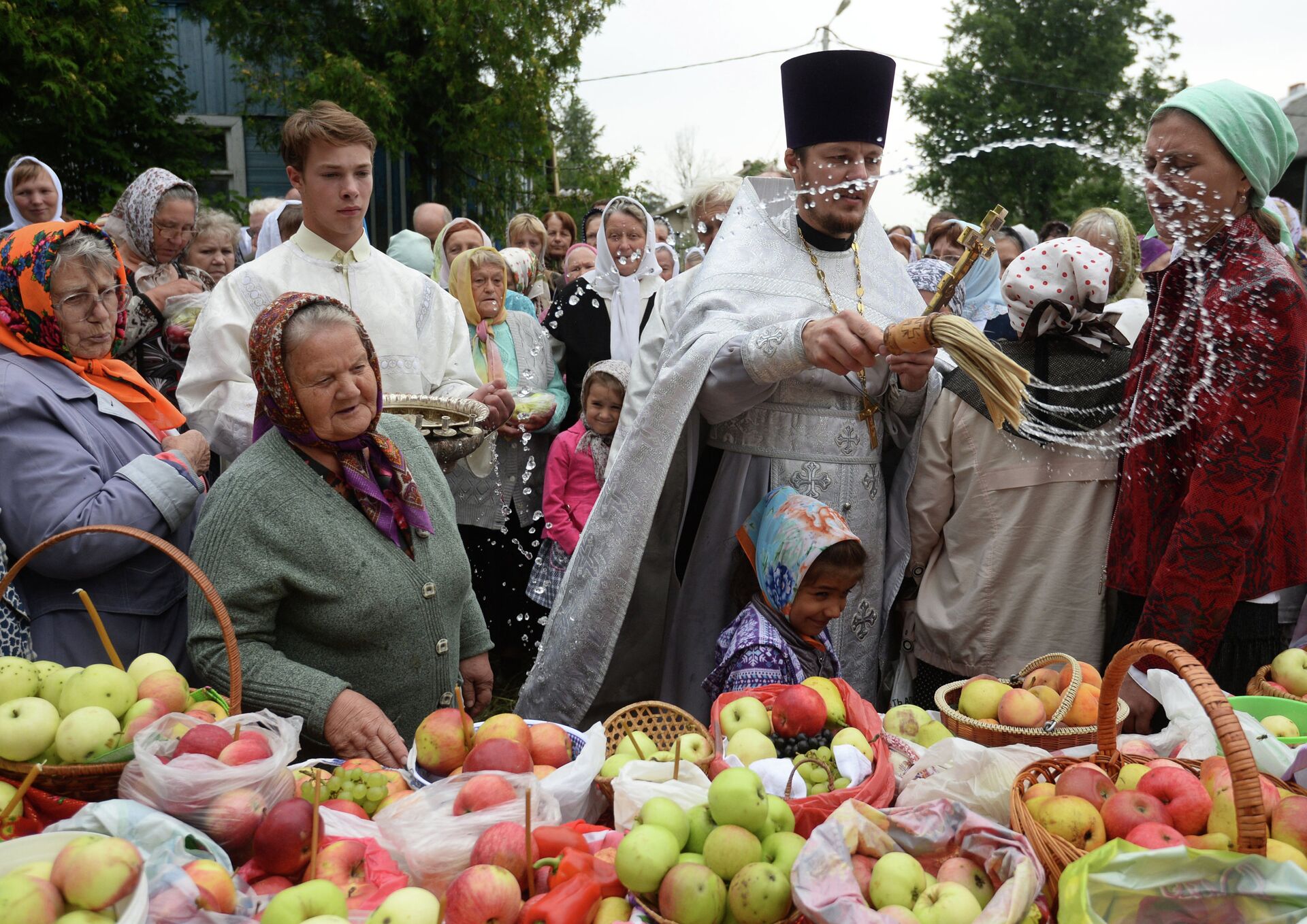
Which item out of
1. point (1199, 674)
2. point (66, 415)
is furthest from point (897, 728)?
point (66, 415)

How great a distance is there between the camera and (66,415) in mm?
2488

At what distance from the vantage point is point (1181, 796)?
1.74m

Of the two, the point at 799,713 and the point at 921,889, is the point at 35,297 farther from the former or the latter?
the point at 921,889

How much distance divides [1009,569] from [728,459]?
3.01ft

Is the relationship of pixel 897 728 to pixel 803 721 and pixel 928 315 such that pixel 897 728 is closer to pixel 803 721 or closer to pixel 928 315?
pixel 803 721

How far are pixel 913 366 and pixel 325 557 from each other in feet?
5.63

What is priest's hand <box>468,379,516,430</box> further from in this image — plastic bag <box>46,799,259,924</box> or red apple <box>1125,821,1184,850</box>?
red apple <box>1125,821,1184,850</box>

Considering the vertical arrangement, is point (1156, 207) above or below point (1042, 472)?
above

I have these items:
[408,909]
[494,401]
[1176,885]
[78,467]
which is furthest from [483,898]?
[494,401]

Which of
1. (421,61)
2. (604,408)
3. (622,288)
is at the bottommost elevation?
(604,408)

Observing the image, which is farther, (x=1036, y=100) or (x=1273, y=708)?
(x=1036, y=100)

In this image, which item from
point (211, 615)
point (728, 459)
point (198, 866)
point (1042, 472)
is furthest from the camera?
point (728, 459)

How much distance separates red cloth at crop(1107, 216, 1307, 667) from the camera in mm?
2408

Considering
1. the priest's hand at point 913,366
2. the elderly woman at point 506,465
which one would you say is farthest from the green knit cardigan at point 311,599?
the elderly woman at point 506,465
